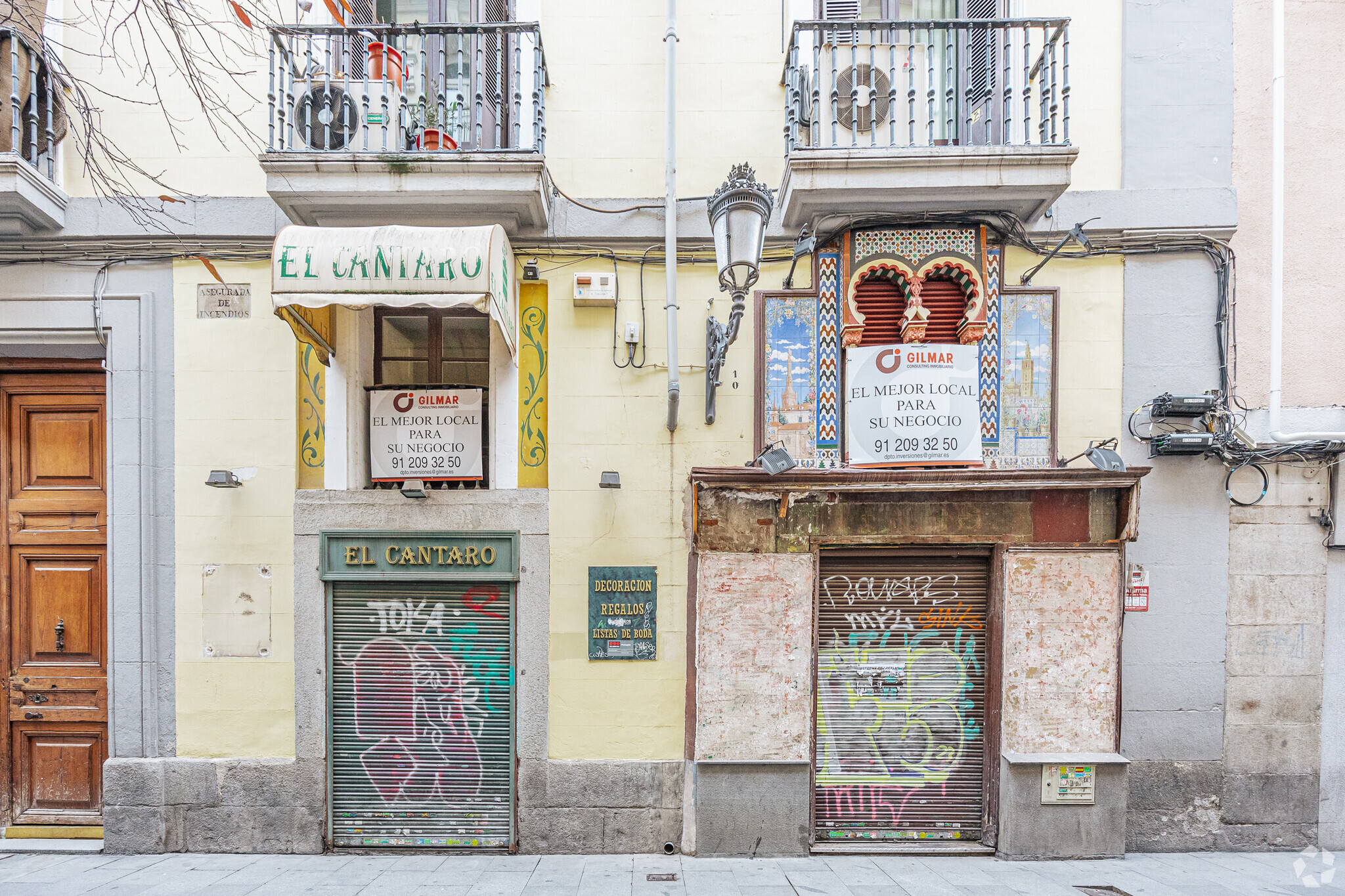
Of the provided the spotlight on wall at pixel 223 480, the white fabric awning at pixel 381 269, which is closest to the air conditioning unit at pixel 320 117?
the white fabric awning at pixel 381 269

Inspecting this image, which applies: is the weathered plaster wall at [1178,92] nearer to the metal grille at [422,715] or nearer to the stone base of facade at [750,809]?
the stone base of facade at [750,809]

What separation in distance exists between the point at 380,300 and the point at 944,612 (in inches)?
210

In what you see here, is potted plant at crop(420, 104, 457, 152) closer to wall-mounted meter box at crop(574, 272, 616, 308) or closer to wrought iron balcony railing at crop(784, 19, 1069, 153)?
wall-mounted meter box at crop(574, 272, 616, 308)

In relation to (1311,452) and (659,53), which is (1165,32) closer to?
(1311,452)

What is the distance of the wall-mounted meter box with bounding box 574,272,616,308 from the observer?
5.84 meters

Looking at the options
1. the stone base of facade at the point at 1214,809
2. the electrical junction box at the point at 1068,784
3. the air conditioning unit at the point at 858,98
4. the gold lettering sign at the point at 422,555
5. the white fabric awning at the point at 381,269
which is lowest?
the stone base of facade at the point at 1214,809

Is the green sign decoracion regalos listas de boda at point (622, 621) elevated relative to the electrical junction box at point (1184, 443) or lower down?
lower down

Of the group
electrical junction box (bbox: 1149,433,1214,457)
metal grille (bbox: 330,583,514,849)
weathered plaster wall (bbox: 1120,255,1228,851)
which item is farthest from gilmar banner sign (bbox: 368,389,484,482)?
electrical junction box (bbox: 1149,433,1214,457)

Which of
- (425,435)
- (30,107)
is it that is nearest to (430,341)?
(425,435)

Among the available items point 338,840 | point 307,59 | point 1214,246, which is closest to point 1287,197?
point 1214,246

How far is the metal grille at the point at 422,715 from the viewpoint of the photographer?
5.73 meters

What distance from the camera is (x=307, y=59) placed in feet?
17.7

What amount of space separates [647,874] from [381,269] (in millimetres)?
5158

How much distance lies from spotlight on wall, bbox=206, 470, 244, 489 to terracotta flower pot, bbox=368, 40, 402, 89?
3.55 m
